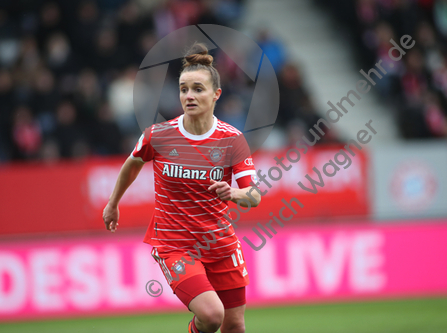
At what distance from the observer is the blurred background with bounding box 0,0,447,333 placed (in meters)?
8.35

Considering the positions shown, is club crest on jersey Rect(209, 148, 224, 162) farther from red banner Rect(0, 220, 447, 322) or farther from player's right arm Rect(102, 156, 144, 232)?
red banner Rect(0, 220, 447, 322)

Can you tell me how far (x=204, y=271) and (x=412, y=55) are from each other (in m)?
9.76

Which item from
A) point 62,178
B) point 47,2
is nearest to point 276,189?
point 62,178

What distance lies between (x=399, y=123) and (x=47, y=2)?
754 cm

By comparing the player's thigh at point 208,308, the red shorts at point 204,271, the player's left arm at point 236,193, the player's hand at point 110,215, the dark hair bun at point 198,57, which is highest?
the dark hair bun at point 198,57

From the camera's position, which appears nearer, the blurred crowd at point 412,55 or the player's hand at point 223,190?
the player's hand at point 223,190

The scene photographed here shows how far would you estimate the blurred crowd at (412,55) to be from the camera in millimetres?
12008

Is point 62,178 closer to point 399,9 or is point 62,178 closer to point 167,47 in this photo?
point 167,47

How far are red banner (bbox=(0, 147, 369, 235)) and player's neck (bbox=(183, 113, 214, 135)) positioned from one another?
5.30m

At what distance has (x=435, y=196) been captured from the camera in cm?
1078

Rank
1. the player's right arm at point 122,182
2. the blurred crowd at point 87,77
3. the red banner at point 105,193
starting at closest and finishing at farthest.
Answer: the player's right arm at point 122,182, the red banner at point 105,193, the blurred crowd at point 87,77

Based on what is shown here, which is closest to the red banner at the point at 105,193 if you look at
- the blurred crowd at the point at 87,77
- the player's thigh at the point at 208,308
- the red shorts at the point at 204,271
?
the blurred crowd at the point at 87,77
